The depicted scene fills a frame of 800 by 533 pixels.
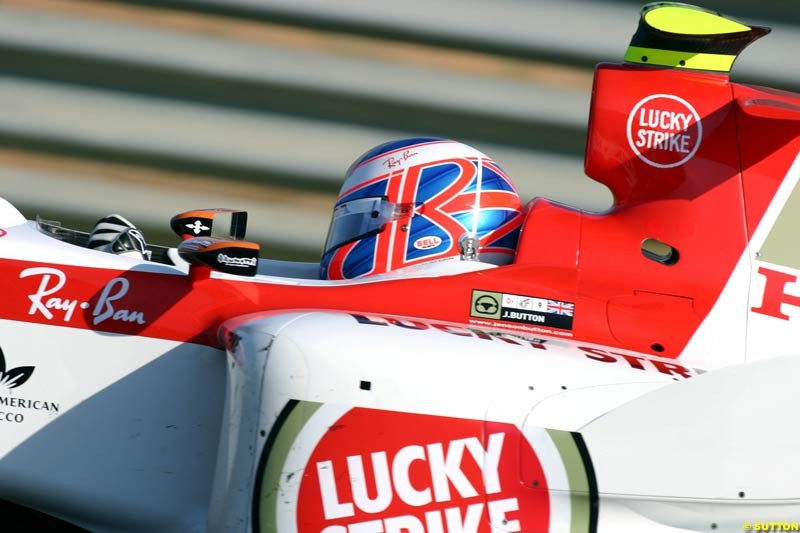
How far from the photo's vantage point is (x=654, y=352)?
2.51 m

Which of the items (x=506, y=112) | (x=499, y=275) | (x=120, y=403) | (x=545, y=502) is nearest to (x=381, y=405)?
(x=545, y=502)

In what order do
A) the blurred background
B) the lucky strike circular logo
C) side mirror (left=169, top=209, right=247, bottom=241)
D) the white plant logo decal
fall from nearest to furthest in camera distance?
1. the white plant logo decal
2. the lucky strike circular logo
3. side mirror (left=169, top=209, right=247, bottom=241)
4. the blurred background

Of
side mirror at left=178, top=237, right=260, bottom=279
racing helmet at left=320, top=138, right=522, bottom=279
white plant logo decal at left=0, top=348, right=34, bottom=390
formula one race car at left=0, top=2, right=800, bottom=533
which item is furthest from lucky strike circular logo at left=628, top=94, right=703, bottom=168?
white plant logo decal at left=0, top=348, right=34, bottom=390

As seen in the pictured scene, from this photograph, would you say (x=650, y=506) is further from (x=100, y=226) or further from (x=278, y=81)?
(x=278, y=81)

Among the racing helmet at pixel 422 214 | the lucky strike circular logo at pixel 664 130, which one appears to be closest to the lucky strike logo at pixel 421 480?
the racing helmet at pixel 422 214

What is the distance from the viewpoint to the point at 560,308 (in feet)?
8.39

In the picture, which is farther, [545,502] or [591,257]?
[591,257]

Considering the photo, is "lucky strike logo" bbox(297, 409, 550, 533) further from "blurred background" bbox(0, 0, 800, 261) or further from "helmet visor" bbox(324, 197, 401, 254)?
"blurred background" bbox(0, 0, 800, 261)

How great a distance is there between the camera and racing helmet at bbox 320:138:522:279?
9.00ft

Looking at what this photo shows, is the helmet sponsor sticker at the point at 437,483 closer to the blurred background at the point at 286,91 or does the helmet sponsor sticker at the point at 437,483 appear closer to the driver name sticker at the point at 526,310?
the driver name sticker at the point at 526,310

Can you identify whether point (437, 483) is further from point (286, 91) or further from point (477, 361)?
point (286, 91)

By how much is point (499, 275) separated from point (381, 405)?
0.56 meters

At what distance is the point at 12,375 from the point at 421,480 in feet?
3.49

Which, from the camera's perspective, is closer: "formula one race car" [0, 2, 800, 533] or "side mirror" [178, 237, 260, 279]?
"formula one race car" [0, 2, 800, 533]
